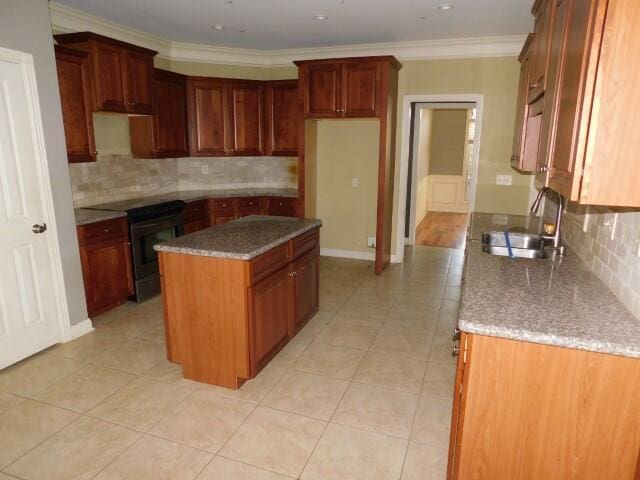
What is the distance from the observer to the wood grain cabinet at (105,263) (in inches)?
138

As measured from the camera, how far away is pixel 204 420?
2.37m

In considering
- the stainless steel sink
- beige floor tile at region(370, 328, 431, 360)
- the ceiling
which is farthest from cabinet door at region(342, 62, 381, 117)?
beige floor tile at region(370, 328, 431, 360)

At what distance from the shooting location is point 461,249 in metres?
6.12

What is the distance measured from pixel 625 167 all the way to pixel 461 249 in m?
4.99

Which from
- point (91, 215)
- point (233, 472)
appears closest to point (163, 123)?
point (91, 215)

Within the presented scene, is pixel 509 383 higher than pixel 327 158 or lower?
lower

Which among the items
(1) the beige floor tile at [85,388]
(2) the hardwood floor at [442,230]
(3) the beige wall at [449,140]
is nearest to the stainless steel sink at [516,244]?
(1) the beige floor tile at [85,388]

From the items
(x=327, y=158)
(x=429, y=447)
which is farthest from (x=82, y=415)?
(x=327, y=158)

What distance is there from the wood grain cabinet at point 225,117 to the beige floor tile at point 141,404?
3.18 m

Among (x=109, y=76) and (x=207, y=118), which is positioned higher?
(x=109, y=76)

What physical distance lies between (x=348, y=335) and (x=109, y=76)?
3.15 m

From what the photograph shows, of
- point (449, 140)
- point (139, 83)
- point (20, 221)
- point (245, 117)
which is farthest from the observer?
point (449, 140)

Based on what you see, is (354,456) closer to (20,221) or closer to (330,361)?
(330,361)

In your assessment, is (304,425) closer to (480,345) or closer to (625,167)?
(480,345)
